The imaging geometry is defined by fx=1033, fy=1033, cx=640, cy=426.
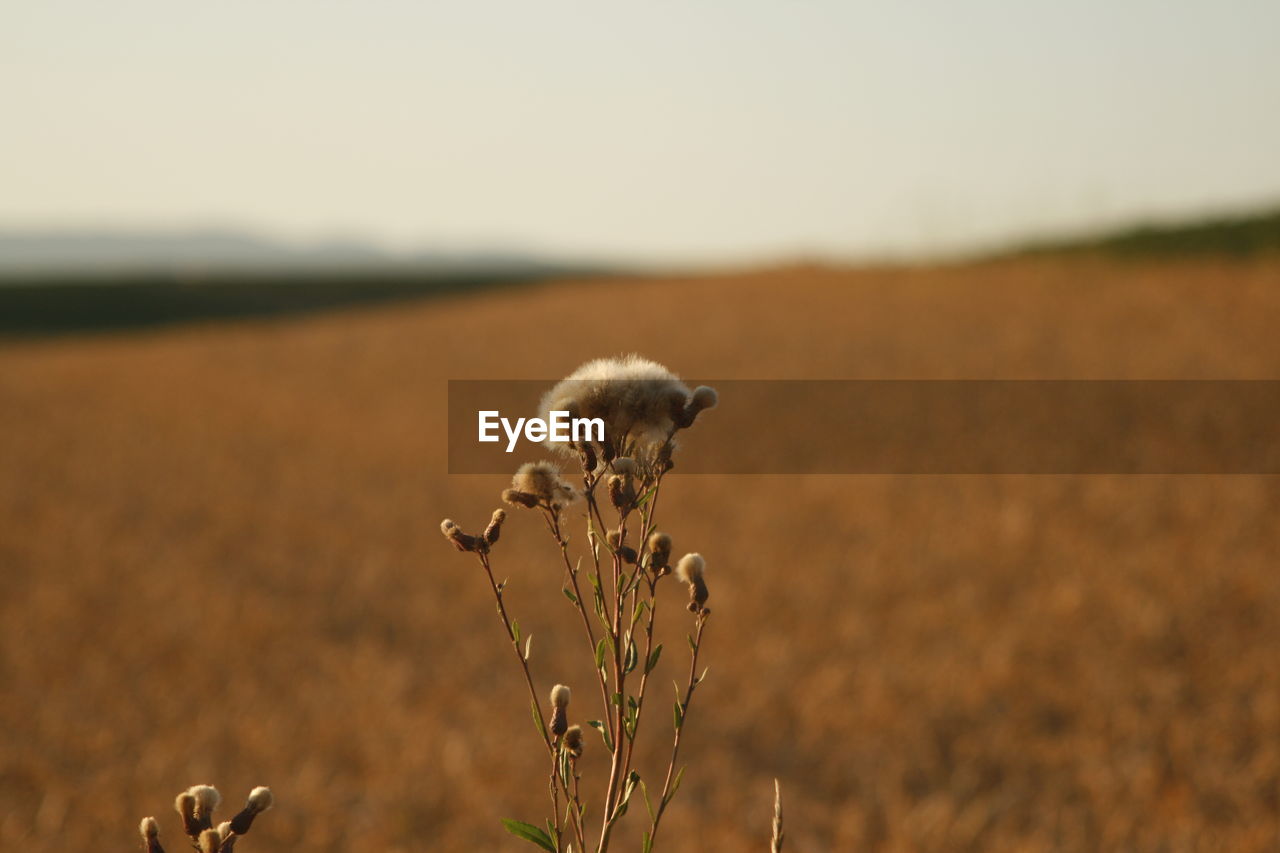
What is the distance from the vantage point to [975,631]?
588 cm

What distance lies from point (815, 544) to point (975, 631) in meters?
1.69

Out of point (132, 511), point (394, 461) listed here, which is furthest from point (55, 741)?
point (394, 461)

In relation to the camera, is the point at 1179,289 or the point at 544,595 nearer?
the point at 544,595

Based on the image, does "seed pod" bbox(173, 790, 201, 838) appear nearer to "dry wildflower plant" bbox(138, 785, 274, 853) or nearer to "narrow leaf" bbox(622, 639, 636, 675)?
"dry wildflower plant" bbox(138, 785, 274, 853)

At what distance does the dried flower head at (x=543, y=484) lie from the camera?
0.74 meters

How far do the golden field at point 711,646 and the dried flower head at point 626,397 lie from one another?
10.2ft

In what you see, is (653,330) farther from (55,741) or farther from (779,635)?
(55,741)

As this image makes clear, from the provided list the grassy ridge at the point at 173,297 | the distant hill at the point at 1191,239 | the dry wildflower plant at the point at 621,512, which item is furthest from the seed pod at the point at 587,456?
the grassy ridge at the point at 173,297

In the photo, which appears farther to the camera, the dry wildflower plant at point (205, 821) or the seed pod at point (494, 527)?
the seed pod at point (494, 527)

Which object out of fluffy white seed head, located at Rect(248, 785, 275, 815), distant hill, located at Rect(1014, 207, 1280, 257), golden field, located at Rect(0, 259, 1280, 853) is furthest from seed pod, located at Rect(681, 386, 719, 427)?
distant hill, located at Rect(1014, 207, 1280, 257)

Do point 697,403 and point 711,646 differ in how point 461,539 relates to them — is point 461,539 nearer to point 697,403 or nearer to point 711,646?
point 697,403
